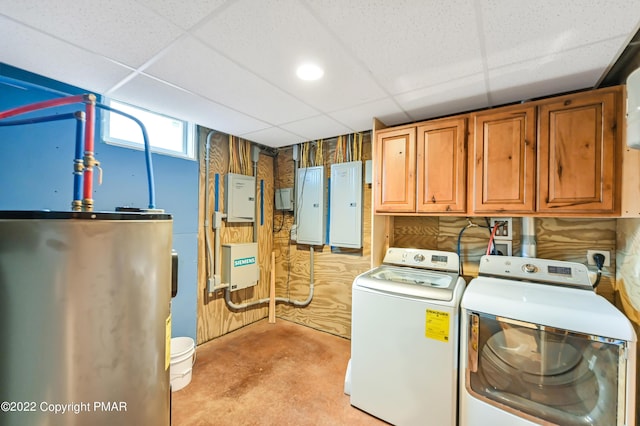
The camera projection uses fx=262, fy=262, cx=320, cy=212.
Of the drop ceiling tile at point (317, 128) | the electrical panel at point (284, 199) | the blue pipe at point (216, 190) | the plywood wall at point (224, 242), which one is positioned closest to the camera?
the drop ceiling tile at point (317, 128)

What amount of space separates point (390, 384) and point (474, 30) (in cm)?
207

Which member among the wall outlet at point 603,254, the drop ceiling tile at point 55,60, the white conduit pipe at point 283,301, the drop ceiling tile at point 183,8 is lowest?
the white conduit pipe at point 283,301

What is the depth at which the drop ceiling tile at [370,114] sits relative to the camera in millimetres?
2031

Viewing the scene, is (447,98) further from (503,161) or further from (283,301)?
(283,301)

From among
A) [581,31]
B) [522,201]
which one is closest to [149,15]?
[581,31]

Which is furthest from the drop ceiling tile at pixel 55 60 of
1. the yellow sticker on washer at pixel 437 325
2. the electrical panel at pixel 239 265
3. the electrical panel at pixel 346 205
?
the yellow sticker on washer at pixel 437 325

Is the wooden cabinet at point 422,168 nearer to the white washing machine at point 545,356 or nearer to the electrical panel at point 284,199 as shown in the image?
the white washing machine at point 545,356

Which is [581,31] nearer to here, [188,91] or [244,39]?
[244,39]

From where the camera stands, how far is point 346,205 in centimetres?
281

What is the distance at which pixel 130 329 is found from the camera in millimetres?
848

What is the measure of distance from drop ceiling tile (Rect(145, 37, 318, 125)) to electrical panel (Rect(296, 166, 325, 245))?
911 millimetres

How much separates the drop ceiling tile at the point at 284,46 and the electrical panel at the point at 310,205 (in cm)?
130

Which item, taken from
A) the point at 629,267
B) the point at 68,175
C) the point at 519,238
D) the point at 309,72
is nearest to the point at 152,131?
the point at 68,175

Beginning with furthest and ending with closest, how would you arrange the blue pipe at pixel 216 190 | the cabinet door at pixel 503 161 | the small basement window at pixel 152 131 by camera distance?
1. the blue pipe at pixel 216 190
2. the small basement window at pixel 152 131
3. the cabinet door at pixel 503 161
